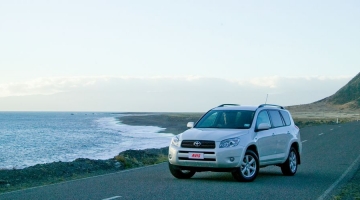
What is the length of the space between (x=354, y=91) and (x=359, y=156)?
540ft

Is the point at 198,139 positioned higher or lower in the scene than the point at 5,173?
higher

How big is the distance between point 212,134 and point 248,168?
3.86 ft

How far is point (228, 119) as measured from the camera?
14.1m

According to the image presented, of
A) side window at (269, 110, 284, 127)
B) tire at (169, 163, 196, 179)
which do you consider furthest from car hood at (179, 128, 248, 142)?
side window at (269, 110, 284, 127)

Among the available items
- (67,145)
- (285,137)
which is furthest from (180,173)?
(67,145)

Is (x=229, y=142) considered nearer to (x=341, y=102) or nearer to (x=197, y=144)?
(x=197, y=144)

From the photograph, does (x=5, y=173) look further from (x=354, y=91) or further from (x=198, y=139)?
(x=354, y=91)

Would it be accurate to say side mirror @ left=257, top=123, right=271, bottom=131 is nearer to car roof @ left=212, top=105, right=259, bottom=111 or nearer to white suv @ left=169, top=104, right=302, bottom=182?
white suv @ left=169, top=104, right=302, bottom=182

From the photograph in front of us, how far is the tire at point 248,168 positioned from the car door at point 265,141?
39 cm

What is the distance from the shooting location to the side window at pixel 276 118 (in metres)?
14.8

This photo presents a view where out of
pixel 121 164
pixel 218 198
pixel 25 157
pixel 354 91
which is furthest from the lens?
pixel 354 91

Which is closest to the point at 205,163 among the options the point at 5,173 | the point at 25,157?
the point at 5,173

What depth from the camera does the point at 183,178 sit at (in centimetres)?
1388

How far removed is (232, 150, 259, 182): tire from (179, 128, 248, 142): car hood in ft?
1.71
